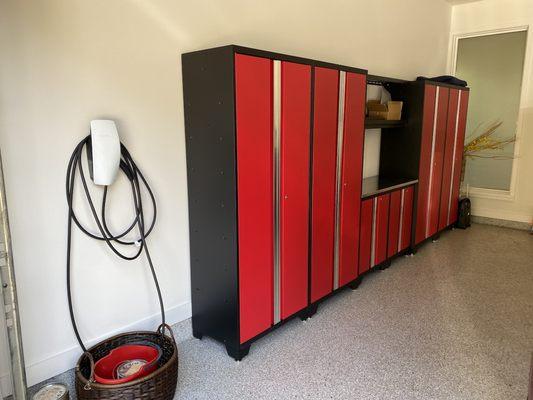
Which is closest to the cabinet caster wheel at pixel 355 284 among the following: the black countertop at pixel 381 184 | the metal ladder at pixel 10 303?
the black countertop at pixel 381 184

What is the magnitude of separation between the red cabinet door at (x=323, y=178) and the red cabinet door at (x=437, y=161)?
1.98 metres

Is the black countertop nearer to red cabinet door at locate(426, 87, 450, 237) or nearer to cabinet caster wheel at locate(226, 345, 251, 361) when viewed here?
red cabinet door at locate(426, 87, 450, 237)

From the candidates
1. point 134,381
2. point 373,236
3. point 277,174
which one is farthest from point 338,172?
point 134,381

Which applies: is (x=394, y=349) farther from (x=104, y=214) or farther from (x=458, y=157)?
(x=458, y=157)

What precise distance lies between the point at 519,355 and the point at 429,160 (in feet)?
7.64

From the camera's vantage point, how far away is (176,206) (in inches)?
98.8

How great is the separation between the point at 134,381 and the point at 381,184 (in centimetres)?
283

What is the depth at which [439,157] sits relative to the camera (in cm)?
457

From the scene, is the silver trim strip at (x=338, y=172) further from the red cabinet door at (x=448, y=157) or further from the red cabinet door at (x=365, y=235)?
the red cabinet door at (x=448, y=157)

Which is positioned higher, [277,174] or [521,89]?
[521,89]

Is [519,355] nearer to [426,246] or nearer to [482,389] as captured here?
[482,389]

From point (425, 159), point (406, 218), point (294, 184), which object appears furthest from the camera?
point (425, 159)

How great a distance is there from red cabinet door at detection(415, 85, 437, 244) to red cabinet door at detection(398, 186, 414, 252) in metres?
0.14

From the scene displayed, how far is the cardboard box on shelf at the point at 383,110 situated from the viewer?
385 cm
